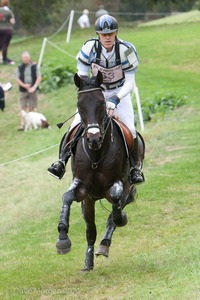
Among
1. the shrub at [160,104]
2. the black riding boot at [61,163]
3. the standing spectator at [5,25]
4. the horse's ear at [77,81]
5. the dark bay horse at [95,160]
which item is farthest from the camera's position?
the standing spectator at [5,25]

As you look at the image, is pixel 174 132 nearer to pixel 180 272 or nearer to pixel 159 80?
pixel 159 80

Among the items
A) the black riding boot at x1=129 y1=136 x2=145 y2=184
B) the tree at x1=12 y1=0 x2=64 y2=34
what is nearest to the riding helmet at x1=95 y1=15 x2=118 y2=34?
the black riding boot at x1=129 y1=136 x2=145 y2=184

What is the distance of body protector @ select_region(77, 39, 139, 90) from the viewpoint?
31.0ft

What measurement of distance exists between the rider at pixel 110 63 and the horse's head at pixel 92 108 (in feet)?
1.66

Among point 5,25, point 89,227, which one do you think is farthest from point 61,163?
point 5,25

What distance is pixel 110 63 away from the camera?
9.48m

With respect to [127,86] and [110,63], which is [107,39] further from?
[127,86]

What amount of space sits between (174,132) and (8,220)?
7.09m

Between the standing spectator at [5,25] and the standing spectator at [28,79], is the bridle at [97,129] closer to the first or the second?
the standing spectator at [28,79]

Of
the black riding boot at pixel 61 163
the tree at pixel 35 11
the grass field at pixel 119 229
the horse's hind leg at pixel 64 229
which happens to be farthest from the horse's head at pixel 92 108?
the tree at pixel 35 11

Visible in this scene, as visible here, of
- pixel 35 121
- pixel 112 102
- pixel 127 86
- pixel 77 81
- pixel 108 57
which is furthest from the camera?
pixel 35 121

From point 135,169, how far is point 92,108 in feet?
5.24

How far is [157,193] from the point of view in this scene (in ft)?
45.9

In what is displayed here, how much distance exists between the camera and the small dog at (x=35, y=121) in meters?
24.5
